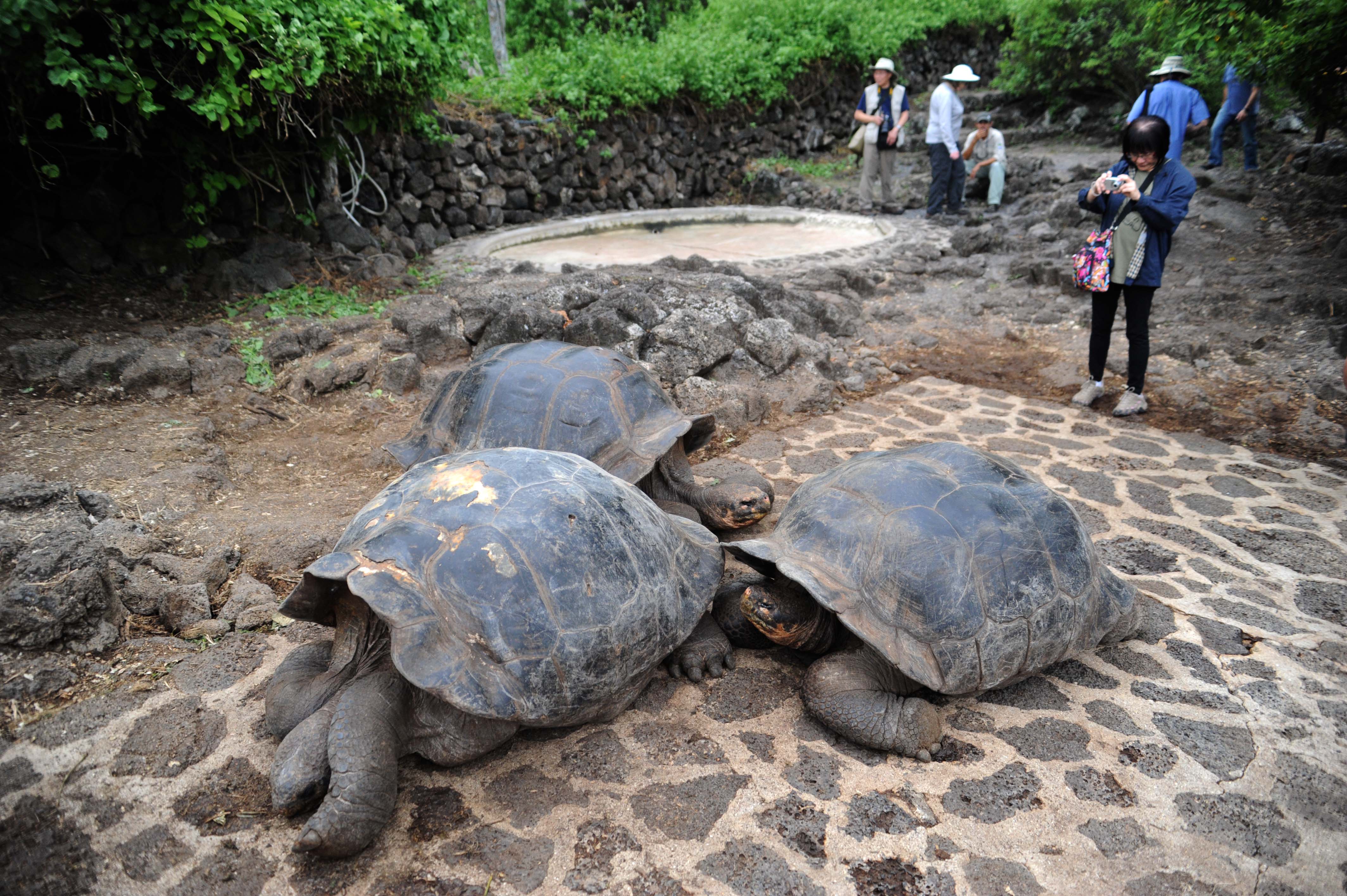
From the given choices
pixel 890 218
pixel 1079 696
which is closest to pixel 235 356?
pixel 1079 696

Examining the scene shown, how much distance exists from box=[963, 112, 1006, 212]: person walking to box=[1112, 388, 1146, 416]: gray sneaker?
6.65 m

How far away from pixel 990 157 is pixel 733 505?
9.71 metres

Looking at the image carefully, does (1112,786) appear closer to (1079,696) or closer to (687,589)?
(1079,696)

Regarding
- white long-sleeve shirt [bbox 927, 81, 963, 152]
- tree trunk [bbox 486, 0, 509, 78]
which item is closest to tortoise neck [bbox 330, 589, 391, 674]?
white long-sleeve shirt [bbox 927, 81, 963, 152]

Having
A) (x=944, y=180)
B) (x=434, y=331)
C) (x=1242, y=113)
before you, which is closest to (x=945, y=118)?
(x=944, y=180)

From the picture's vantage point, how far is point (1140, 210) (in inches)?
170

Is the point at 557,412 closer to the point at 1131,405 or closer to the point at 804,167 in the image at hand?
the point at 1131,405

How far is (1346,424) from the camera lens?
15.0 feet

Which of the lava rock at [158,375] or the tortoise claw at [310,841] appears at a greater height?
the lava rock at [158,375]

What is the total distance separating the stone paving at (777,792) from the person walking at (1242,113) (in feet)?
29.5

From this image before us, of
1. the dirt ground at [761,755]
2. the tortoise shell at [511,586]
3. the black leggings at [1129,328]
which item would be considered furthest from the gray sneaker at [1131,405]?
the tortoise shell at [511,586]

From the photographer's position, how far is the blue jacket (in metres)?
4.26

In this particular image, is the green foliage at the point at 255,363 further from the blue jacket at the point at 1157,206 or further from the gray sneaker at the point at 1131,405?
the gray sneaker at the point at 1131,405

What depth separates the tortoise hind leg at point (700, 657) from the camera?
261 cm
